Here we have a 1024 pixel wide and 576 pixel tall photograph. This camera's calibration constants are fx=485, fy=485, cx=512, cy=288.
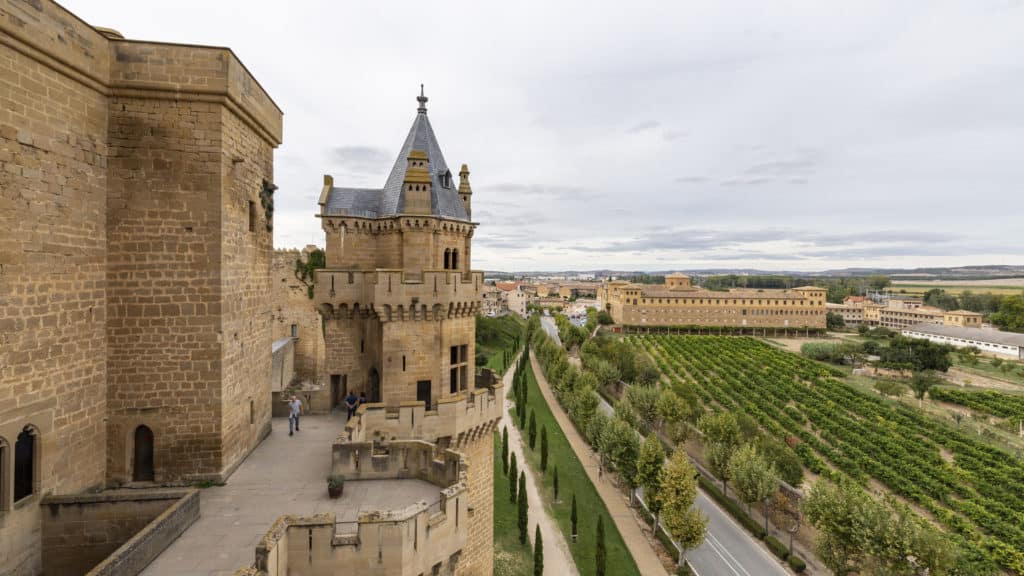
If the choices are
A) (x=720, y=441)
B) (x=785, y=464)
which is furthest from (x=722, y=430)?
(x=785, y=464)

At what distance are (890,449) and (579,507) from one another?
110 ft

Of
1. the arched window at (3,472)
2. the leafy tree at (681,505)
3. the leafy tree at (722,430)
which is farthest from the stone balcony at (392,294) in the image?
the leafy tree at (722,430)

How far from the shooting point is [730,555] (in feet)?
97.9

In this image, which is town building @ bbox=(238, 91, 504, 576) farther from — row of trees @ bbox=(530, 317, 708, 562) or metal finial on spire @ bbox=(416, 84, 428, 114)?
row of trees @ bbox=(530, 317, 708, 562)

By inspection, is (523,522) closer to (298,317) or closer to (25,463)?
(298,317)

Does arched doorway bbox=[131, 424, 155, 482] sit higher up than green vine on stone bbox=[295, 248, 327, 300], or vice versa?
green vine on stone bbox=[295, 248, 327, 300]

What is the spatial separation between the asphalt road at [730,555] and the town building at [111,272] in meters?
27.4

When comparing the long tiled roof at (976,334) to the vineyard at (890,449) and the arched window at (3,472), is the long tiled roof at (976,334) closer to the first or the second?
the vineyard at (890,449)

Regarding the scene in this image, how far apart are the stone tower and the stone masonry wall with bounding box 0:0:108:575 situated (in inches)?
271

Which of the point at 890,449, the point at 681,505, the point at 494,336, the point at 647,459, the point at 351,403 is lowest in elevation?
the point at 890,449

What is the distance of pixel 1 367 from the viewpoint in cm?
877

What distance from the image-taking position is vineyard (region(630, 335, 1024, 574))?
1299 inches

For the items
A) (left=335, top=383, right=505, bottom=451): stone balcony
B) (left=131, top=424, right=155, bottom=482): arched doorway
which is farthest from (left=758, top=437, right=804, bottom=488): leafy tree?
(left=131, top=424, right=155, bottom=482): arched doorway

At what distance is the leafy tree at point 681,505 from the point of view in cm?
2712
